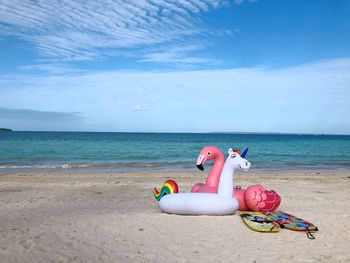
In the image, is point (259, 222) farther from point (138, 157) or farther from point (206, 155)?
point (138, 157)

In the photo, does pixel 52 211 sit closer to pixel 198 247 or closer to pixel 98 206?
pixel 98 206

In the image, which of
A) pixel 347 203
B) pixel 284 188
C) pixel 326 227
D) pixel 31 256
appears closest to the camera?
pixel 31 256

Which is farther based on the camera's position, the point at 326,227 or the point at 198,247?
the point at 326,227

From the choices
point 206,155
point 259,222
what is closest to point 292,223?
point 259,222

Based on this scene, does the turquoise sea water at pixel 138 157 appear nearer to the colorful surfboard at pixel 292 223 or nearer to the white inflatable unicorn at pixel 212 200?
the white inflatable unicorn at pixel 212 200

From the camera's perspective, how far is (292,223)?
27.1 ft

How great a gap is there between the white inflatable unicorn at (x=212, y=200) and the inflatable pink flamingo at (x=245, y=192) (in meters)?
0.35

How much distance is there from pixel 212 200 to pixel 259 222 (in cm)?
123

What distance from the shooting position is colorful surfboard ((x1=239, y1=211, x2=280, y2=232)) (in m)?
7.86

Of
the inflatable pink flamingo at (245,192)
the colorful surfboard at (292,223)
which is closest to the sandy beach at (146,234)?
the colorful surfboard at (292,223)

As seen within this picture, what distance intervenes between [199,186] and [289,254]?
3.72 meters

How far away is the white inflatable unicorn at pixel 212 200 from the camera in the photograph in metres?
8.88

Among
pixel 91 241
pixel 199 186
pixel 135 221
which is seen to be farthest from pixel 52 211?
pixel 199 186

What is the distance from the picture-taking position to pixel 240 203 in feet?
31.4
